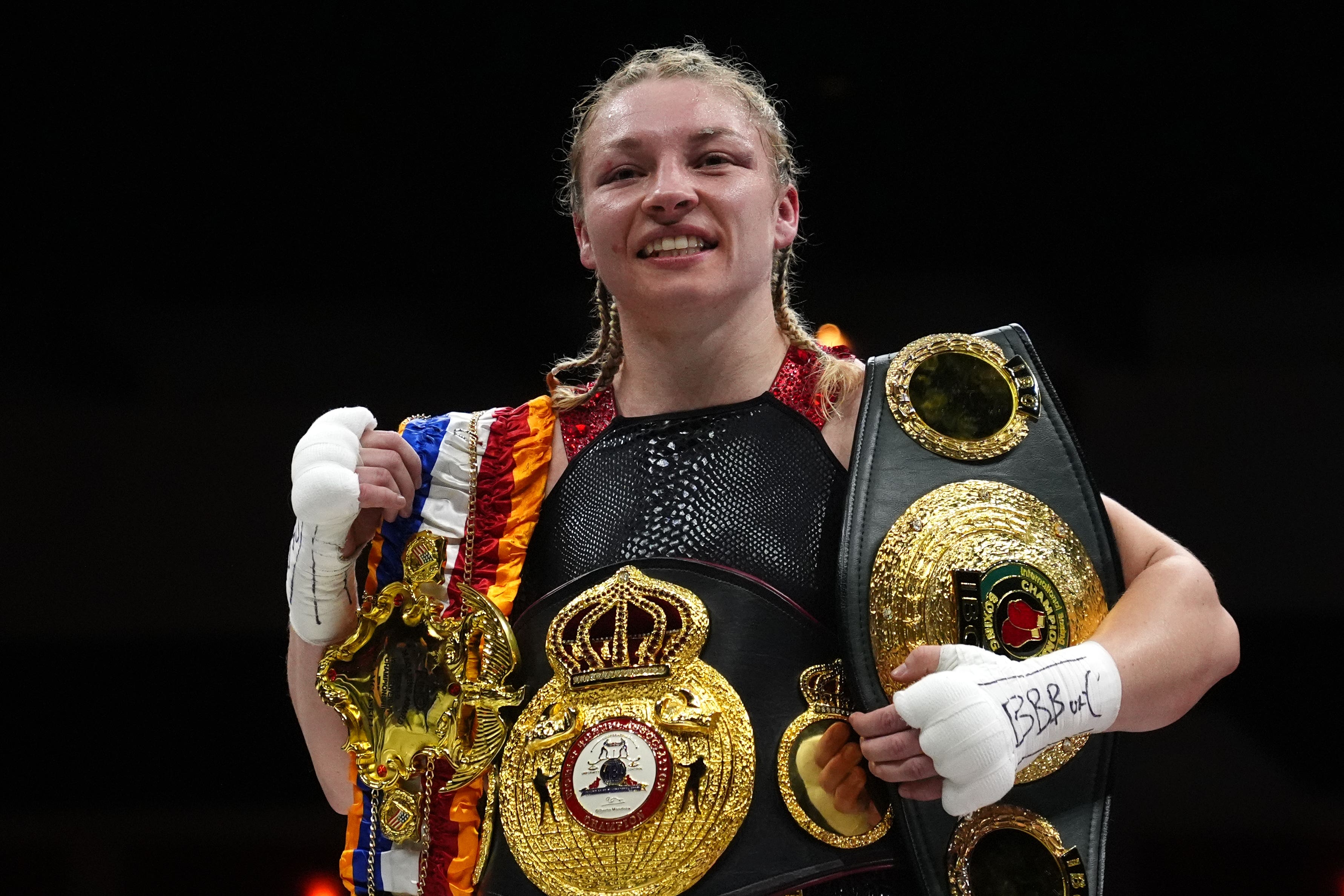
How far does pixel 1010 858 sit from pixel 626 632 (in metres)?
0.51

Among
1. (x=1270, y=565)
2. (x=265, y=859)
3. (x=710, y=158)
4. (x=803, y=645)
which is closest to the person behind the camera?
(x=803, y=645)

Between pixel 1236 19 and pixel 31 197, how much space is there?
2.65 meters

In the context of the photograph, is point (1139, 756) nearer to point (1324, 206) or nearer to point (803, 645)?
point (1324, 206)

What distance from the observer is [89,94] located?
9.86 feet

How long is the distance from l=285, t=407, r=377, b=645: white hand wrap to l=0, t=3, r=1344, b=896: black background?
1.33m

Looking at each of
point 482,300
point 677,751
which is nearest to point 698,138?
point 677,751

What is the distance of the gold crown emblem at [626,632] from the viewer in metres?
1.62

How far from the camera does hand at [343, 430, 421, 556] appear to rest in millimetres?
1728

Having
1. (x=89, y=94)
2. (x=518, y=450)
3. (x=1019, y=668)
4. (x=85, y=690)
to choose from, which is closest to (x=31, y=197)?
(x=89, y=94)

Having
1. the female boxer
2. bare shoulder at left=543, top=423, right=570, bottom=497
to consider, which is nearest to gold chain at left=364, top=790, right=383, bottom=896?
the female boxer

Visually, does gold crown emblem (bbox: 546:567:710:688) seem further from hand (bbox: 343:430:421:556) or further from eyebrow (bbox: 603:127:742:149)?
eyebrow (bbox: 603:127:742:149)

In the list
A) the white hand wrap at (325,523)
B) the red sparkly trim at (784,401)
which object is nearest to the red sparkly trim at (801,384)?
the red sparkly trim at (784,401)

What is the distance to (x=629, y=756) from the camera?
155 cm

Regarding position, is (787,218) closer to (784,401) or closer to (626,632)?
(784,401)
